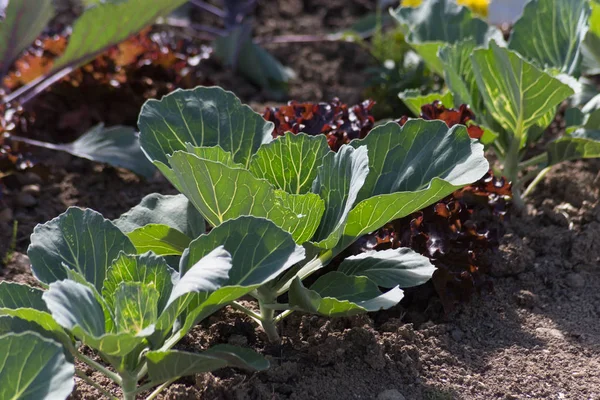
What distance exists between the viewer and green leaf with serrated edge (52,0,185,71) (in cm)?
356

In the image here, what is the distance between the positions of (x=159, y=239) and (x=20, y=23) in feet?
5.56

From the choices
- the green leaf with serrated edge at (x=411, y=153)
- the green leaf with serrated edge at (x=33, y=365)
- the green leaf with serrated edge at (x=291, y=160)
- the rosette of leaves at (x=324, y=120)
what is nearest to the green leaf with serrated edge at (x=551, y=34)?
the rosette of leaves at (x=324, y=120)

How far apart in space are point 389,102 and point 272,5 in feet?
6.19

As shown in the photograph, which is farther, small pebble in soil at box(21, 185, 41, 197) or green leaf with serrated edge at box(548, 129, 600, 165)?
small pebble in soil at box(21, 185, 41, 197)

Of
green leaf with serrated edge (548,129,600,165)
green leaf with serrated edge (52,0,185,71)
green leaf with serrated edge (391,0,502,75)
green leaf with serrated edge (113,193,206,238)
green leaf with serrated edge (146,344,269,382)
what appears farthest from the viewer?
green leaf with serrated edge (391,0,502,75)

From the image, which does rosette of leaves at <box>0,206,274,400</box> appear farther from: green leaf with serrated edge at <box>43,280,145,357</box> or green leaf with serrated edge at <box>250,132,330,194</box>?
green leaf with serrated edge at <box>250,132,330,194</box>

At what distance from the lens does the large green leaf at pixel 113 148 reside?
3477mm

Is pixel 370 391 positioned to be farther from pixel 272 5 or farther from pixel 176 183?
pixel 272 5

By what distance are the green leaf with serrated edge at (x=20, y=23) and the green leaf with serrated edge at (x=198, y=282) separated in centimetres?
205

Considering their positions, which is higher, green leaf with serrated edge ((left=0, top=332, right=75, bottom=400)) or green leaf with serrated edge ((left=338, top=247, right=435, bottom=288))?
green leaf with serrated edge ((left=0, top=332, right=75, bottom=400))

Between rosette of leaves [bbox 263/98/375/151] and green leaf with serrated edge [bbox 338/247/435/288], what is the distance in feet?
1.93

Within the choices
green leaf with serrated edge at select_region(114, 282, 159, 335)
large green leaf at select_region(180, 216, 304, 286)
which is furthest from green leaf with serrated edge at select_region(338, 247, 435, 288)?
green leaf with serrated edge at select_region(114, 282, 159, 335)

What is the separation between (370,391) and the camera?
2.33 metres

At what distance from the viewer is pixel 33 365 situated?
180 cm
